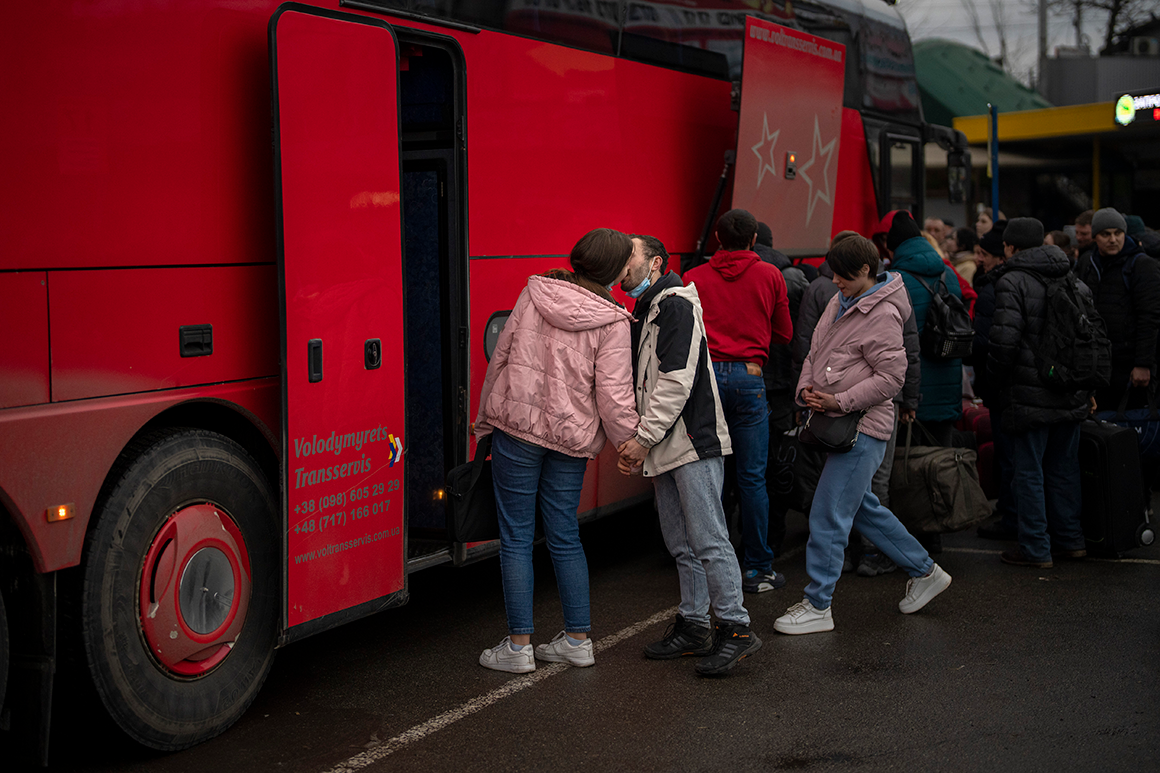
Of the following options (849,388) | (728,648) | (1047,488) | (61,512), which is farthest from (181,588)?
(1047,488)

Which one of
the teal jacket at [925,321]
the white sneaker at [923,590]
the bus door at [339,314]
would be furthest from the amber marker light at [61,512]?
the teal jacket at [925,321]

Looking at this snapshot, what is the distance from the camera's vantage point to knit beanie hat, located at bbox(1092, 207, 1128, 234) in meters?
7.99

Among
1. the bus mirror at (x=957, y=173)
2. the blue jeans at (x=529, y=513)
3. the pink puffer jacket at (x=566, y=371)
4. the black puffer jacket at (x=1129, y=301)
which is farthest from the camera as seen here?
the bus mirror at (x=957, y=173)

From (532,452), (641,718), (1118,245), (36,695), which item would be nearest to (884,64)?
(1118,245)

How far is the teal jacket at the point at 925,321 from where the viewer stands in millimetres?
6945

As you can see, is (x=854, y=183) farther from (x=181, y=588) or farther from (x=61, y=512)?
(x=61, y=512)

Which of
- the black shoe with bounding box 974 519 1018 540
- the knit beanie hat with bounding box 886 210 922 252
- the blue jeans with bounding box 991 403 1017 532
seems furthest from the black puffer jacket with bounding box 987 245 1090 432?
the black shoe with bounding box 974 519 1018 540

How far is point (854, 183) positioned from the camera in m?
9.15

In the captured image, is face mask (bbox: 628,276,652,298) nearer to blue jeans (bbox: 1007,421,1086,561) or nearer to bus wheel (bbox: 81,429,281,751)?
bus wheel (bbox: 81,429,281,751)

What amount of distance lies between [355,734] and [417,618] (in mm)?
1560

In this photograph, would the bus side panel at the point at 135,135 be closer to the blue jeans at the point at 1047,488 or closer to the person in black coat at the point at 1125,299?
the blue jeans at the point at 1047,488

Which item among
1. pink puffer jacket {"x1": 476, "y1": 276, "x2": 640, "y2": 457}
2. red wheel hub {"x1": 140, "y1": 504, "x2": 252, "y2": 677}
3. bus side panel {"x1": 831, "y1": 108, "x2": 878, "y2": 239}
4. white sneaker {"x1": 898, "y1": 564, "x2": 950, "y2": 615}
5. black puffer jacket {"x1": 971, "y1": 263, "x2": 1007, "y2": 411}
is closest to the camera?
red wheel hub {"x1": 140, "y1": 504, "x2": 252, "y2": 677}

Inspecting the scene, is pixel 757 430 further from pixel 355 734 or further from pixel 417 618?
pixel 355 734

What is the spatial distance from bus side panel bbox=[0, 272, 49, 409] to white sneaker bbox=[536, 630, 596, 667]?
245cm
